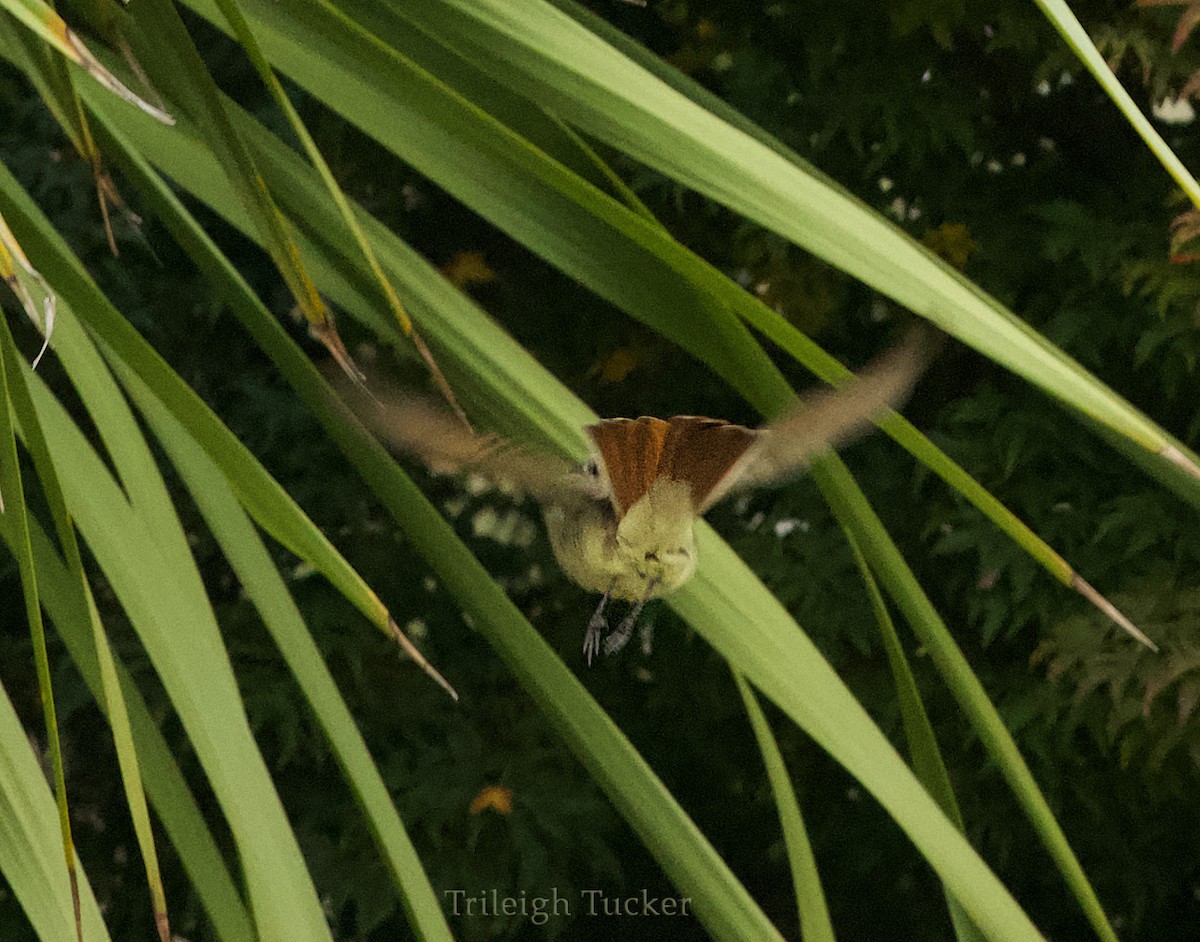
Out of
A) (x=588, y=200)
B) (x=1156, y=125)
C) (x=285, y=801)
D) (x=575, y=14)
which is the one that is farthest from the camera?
(x=285, y=801)

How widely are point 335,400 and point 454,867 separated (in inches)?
32.2

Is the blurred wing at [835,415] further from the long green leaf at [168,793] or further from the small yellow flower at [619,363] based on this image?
the small yellow flower at [619,363]

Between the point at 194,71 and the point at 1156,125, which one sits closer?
the point at 194,71

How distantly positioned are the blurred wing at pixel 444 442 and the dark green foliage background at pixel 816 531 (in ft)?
2.28

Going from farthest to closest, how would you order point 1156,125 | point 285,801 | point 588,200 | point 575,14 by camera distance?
point 285,801 → point 1156,125 → point 575,14 → point 588,200

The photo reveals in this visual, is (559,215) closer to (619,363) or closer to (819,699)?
(819,699)

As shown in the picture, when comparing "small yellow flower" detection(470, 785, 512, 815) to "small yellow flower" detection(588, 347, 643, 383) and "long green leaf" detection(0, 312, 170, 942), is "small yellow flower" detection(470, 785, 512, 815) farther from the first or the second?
"long green leaf" detection(0, 312, 170, 942)

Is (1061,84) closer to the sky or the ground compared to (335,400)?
closer to the sky

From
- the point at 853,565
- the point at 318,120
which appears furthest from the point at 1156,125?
the point at 318,120

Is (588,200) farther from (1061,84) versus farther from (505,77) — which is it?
(1061,84)

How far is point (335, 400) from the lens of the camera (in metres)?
0.36

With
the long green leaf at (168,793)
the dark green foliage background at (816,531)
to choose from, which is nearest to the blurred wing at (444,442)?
the long green leaf at (168,793)

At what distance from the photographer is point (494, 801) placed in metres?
1.07

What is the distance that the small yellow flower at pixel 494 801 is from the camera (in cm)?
107
